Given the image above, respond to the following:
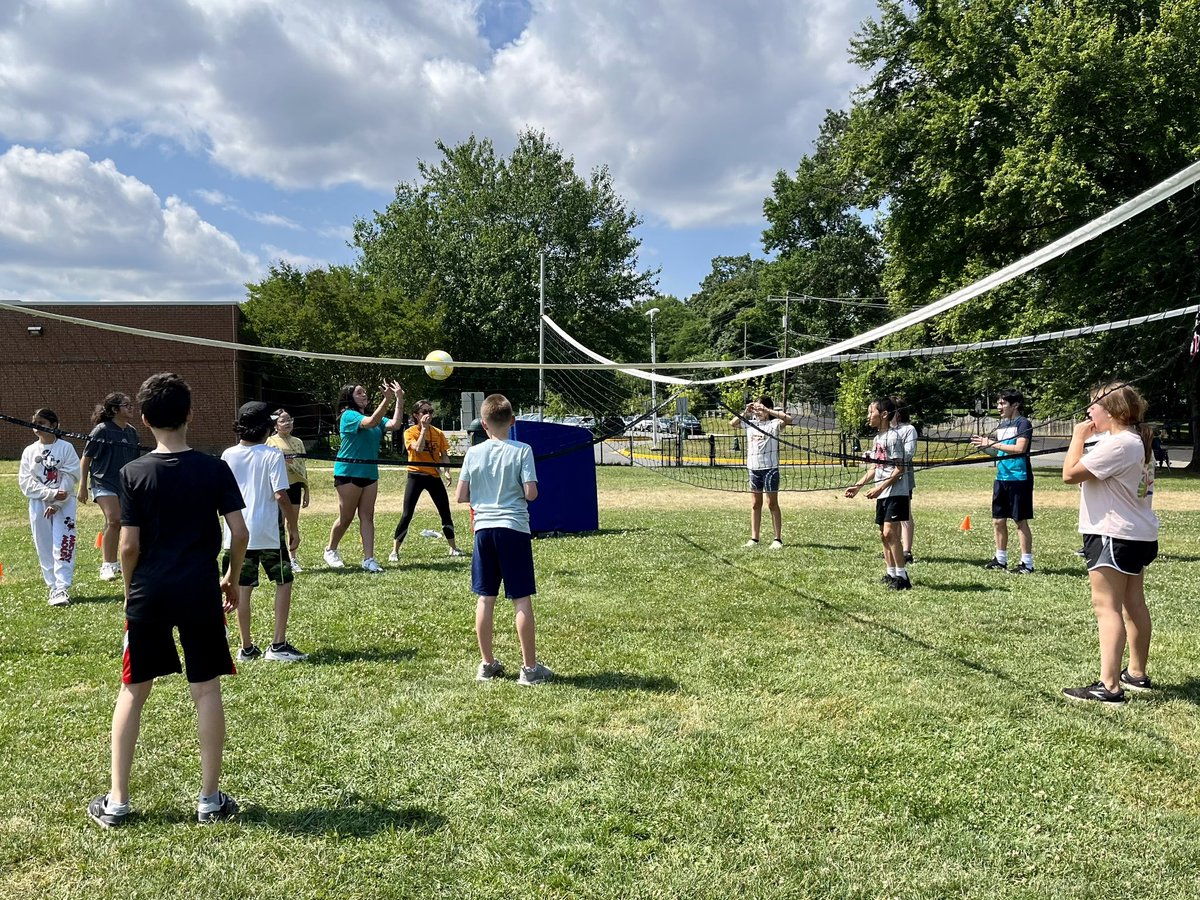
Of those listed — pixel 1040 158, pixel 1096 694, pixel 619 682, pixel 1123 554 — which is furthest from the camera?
pixel 1040 158

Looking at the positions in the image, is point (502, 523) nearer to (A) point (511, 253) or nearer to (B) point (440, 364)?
(B) point (440, 364)

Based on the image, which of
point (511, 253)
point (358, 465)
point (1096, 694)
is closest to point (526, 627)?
point (1096, 694)

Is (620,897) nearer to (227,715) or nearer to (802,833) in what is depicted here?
(802,833)

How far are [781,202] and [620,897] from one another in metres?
49.1

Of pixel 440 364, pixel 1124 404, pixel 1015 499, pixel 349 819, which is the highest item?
pixel 440 364

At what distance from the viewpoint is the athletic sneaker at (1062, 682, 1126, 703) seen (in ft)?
14.7

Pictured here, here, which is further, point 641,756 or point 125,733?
point 641,756

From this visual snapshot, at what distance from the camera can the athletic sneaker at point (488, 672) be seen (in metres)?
4.91

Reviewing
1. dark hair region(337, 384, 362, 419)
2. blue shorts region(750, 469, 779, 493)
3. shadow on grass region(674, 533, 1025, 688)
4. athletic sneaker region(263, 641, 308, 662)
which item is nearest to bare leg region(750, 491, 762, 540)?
blue shorts region(750, 469, 779, 493)

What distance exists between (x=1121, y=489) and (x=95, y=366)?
27.6 meters

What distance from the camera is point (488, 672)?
4.93 m

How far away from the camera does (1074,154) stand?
1956 centimetres

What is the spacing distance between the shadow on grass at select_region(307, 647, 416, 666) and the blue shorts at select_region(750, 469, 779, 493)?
499 cm

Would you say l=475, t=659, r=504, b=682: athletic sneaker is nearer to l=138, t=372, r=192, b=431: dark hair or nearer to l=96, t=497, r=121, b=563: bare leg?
l=138, t=372, r=192, b=431: dark hair
